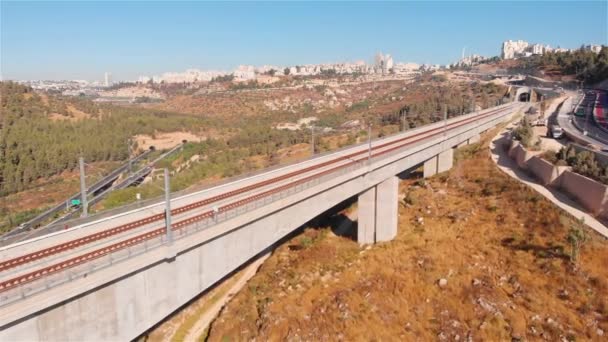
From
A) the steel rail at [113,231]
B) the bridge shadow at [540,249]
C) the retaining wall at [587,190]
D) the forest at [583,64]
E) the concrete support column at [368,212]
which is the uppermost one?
the forest at [583,64]

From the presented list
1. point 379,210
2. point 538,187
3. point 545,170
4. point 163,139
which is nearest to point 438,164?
point 545,170

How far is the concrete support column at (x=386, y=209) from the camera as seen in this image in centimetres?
3259

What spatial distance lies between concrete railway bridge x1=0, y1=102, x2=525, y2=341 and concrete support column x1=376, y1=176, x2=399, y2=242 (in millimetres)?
6189

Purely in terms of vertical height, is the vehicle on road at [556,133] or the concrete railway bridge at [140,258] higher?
the vehicle on road at [556,133]

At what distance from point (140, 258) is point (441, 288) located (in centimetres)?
1843

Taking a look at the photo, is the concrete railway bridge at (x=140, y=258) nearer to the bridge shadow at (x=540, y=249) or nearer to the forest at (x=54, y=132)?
the bridge shadow at (x=540, y=249)

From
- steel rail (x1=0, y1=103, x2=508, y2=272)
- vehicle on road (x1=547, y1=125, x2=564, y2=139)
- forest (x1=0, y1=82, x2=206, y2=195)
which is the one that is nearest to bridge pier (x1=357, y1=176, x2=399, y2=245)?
steel rail (x1=0, y1=103, x2=508, y2=272)

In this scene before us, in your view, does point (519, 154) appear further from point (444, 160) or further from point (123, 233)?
point (123, 233)

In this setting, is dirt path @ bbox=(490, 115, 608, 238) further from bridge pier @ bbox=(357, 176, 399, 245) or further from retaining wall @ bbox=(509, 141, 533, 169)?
bridge pier @ bbox=(357, 176, 399, 245)

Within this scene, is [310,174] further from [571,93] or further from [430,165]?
[571,93]

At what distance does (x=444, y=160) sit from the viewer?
49594 millimetres

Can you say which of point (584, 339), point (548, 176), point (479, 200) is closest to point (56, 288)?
point (584, 339)

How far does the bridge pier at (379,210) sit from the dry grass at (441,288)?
1.31 meters

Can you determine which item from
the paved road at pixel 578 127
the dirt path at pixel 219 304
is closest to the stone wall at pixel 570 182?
the paved road at pixel 578 127
